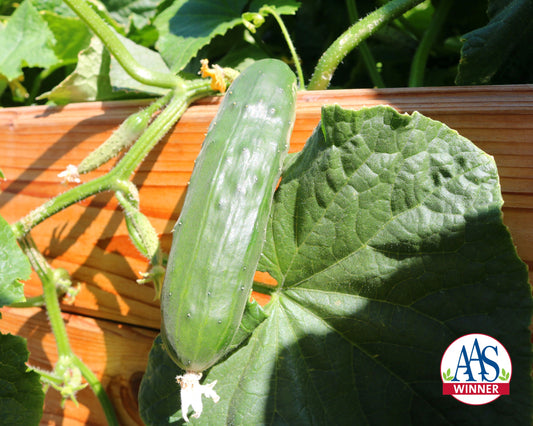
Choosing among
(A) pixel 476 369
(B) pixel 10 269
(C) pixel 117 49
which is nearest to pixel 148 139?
(C) pixel 117 49

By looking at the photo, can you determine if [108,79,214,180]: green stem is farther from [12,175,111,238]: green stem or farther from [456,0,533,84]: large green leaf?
[456,0,533,84]: large green leaf

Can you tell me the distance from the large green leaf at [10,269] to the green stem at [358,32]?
743 mm

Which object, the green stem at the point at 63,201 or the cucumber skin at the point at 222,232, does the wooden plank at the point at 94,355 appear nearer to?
the green stem at the point at 63,201

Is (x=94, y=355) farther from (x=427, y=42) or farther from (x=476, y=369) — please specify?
(x=427, y=42)

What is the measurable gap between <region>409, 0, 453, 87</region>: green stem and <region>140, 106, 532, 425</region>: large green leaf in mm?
514

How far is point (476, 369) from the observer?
831mm

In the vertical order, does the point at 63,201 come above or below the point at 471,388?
above

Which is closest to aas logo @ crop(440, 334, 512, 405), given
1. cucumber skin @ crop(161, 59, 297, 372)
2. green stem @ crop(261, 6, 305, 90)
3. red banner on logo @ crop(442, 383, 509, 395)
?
red banner on logo @ crop(442, 383, 509, 395)

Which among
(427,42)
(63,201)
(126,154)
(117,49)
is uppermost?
(427,42)

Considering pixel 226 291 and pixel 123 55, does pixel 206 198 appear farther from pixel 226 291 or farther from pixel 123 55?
pixel 123 55

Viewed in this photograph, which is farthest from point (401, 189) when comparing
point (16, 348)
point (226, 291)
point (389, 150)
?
point (16, 348)

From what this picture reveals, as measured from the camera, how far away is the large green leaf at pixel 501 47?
3.42 ft

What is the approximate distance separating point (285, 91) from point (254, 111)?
8 centimetres

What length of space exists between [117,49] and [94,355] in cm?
73
